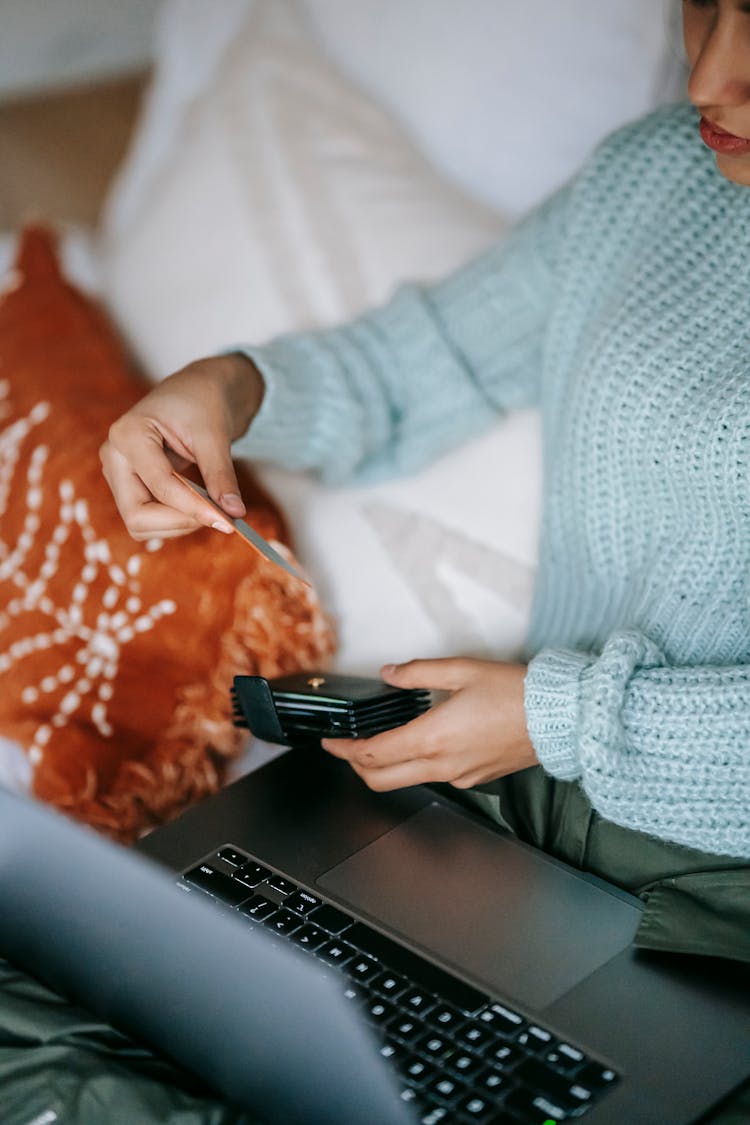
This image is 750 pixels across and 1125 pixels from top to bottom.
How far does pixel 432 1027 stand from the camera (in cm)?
60

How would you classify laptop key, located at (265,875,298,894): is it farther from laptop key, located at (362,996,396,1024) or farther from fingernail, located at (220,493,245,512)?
fingernail, located at (220,493,245,512)

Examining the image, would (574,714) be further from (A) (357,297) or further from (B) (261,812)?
(A) (357,297)

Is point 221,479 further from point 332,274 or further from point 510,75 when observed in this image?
point 510,75

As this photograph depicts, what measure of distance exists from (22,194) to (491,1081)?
3.29ft

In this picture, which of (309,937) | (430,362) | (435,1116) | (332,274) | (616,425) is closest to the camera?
(435,1116)

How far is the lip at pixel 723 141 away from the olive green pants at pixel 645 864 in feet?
1.32

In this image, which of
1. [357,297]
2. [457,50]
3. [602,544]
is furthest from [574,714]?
[457,50]

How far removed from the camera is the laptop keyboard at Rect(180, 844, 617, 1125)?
56 centimetres

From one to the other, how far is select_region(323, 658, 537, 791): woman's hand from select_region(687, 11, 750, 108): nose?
356 millimetres

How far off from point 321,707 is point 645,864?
219mm

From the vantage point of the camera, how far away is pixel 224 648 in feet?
2.72

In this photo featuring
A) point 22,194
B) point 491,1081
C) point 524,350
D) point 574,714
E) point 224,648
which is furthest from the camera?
point 22,194

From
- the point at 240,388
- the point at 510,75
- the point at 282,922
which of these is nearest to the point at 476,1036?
the point at 282,922

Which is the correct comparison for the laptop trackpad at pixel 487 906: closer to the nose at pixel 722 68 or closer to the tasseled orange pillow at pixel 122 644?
the tasseled orange pillow at pixel 122 644
